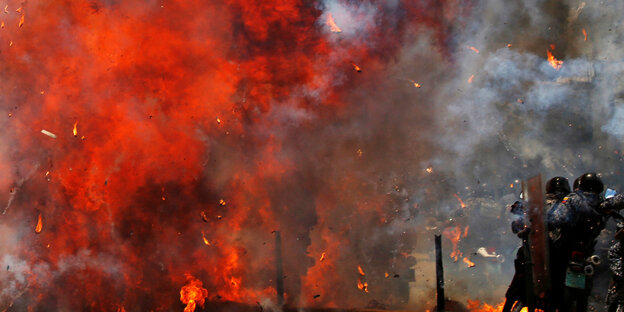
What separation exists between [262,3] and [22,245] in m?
5.58

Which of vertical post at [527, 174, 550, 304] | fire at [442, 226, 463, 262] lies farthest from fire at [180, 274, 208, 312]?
vertical post at [527, 174, 550, 304]

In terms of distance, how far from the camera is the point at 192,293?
7273mm

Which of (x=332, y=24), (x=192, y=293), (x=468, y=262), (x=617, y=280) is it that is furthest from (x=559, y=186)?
(x=192, y=293)

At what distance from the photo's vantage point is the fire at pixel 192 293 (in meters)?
7.18

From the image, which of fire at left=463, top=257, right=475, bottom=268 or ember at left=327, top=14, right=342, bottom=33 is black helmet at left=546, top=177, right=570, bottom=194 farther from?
ember at left=327, top=14, right=342, bottom=33

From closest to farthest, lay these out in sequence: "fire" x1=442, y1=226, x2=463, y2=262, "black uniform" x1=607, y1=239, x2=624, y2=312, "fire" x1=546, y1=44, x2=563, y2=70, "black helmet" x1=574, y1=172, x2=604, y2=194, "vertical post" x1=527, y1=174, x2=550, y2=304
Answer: "vertical post" x1=527, y1=174, x2=550, y2=304 → "black uniform" x1=607, y1=239, x2=624, y2=312 → "black helmet" x1=574, y1=172, x2=604, y2=194 → "fire" x1=442, y1=226, x2=463, y2=262 → "fire" x1=546, y1=44, x2=563, y2=70

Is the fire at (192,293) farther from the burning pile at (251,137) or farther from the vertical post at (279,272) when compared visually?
the vertical post at (279,272)

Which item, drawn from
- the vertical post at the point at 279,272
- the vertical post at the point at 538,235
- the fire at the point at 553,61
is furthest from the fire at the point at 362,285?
the fire at the point at 553,61

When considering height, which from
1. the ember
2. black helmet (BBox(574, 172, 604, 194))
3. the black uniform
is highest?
the ember

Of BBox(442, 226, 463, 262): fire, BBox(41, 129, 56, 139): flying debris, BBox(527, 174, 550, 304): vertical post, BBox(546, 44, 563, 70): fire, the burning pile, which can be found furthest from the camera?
BBox(546, 44, 563, 70): fire

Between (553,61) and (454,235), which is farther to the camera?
(553,61)

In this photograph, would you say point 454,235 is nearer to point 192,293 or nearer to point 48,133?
point 192,293

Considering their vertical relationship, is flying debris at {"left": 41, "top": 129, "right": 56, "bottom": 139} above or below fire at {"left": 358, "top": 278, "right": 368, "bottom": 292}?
above

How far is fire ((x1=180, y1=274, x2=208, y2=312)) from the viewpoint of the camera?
718 cm
